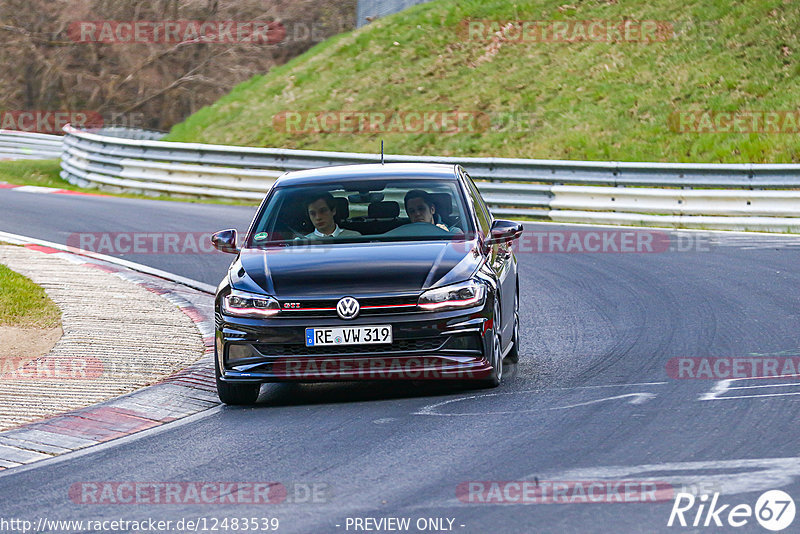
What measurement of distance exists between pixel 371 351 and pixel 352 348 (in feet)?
0.40

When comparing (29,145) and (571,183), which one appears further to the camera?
(29,145)

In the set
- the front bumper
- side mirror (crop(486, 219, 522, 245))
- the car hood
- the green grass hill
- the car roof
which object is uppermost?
the green grass hill

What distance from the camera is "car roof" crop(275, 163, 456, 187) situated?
975 cm

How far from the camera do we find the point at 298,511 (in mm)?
5754

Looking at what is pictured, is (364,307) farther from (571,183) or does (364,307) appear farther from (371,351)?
(571,183)

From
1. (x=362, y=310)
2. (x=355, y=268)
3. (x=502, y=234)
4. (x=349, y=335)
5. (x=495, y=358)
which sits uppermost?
(x=502, y=234)

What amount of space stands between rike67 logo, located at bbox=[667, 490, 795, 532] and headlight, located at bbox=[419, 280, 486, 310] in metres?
2.79

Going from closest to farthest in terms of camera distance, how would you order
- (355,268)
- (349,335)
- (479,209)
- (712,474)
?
(712,474) < (349,335) < (355,268) < (479,209)

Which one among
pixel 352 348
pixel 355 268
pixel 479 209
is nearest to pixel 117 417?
pixel 352 348

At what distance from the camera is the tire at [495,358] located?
8464mm

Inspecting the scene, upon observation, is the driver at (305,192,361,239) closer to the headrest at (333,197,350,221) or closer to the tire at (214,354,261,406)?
the headrest at (333,197,350,221)

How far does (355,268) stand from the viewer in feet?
27.4

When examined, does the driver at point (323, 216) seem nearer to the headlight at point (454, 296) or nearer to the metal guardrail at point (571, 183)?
the headlight at point (454, 296)

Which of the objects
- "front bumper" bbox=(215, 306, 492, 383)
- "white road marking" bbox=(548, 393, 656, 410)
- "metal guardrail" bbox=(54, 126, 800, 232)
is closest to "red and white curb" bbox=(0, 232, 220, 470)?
"front bumper" bbox=(215, 306, 492, 383)
